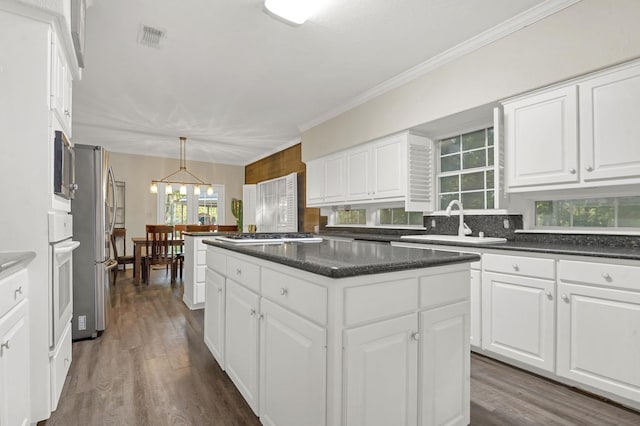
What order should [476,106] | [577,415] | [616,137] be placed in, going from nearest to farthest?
[577,415]
[616,137]
[476,106]

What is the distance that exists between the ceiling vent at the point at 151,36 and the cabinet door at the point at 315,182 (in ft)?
8.69

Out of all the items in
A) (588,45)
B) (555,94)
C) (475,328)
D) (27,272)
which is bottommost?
(475,328)

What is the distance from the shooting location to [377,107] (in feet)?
12.9

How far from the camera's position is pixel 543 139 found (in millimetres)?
2449

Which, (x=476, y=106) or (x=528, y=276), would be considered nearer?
(x=528, y=276)

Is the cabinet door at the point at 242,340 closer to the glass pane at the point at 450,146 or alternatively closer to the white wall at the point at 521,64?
the white wall at the point at 521,64

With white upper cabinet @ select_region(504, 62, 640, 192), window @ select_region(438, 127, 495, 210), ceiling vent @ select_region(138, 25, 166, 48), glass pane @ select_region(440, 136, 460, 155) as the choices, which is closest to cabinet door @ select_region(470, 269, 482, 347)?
white upper cabinet @ select_region(504, 62, 640, 192)

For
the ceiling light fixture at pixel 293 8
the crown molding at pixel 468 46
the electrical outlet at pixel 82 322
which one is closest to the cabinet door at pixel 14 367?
the electrical outlet at pixel 82 322

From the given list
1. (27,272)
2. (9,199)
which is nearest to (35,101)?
(9,199)

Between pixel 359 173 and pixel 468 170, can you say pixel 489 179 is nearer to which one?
pixel 468 170

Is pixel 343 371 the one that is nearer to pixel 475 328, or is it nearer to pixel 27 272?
pixel 27 272

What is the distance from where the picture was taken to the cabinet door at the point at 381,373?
118cm

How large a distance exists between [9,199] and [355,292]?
1.72m

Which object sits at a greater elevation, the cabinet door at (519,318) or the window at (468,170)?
the window at (468,170)
